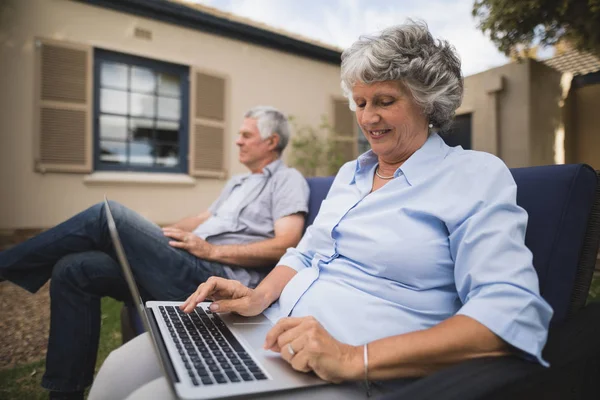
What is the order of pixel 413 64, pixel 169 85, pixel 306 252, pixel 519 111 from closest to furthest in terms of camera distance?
pixel 413 64 → pixel 306 252 → pixel 169 85 → pixel 519 111

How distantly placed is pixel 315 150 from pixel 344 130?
30.3 inches

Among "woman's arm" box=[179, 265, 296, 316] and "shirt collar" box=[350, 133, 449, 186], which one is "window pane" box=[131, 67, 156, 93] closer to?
"woman's arm" box=[179, 265, 296, 316]

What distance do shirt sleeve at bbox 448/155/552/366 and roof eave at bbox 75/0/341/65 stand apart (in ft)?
17.9

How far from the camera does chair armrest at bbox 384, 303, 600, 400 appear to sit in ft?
2.21

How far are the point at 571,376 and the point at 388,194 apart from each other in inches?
21.7

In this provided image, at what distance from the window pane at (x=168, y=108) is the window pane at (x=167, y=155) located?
1.34 ft

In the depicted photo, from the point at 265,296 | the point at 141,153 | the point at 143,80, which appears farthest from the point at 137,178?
the point at 265,296

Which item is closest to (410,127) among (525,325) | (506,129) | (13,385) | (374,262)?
(374,262)

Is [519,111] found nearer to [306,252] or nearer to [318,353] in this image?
[306,252]

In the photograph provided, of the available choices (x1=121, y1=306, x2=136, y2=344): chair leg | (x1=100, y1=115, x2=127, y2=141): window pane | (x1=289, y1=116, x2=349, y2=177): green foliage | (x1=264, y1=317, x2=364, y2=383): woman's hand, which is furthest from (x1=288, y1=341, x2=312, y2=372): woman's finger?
(x1=289, y1=116, x2=349, y2=177): green foliage

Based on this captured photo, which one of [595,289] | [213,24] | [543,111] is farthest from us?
[543,111]

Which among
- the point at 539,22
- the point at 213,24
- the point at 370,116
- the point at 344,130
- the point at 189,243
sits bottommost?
the point at 189,243

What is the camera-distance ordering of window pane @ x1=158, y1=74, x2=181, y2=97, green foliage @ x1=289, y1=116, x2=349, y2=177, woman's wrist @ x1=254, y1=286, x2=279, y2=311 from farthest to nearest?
green foliage @ x1=289, y1=116, x2=349, y2=177 → window pane @ x1=158, y1=74, x2=181, y2=97 → woman's wrist @ x1=254, y1=286, x2=279, y2=311

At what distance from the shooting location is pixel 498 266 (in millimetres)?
863
